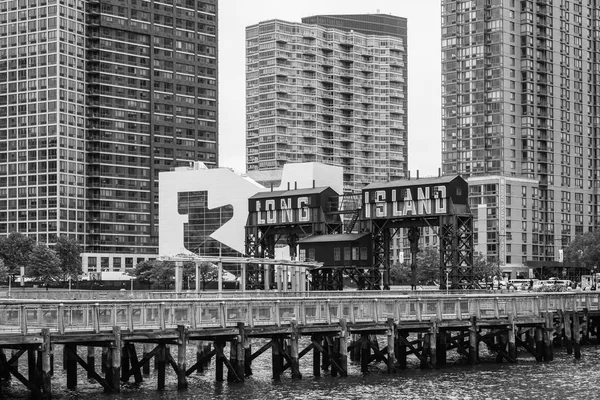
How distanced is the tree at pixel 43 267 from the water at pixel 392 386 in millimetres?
123754

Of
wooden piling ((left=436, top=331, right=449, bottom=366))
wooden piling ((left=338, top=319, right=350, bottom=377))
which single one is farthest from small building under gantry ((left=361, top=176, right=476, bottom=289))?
wooden piling ((left=338, top=319, right=350, bottom=377))

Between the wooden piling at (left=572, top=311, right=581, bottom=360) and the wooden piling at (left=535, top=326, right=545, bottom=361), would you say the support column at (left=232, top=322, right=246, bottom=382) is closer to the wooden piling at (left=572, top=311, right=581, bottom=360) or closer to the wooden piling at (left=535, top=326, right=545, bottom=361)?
the wooden piling at (left=535, top=326, right=545, bottom=361)

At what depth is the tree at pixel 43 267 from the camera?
19688cm

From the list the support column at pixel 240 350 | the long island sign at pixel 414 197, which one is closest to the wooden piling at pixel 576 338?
the support column at pixel 240 350

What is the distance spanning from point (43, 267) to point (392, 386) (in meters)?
139

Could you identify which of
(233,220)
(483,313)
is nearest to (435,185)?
(483,313)

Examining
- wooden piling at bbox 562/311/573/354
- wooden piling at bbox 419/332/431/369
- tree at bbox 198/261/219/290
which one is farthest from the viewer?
tree at bbox 198/261/219/290

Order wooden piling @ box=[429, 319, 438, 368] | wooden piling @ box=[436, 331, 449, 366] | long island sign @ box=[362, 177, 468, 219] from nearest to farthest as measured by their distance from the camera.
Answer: wooden piling @ box=[429, 319, 438, 368]
wooden piling @ box=[436, 331, 449, 366]
long island sign @ box=[362, 177, 468, 219]

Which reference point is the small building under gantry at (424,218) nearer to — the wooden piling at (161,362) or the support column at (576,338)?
the support column at (576,338)

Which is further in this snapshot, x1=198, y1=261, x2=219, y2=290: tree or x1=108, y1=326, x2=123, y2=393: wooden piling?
x1=198, y1=261, x2=219, y2=290: tree

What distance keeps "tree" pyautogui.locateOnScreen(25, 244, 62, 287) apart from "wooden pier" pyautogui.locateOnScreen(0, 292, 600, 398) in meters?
119

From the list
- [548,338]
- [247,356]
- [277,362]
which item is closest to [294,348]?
[277,362]

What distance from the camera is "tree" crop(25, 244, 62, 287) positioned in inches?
7751

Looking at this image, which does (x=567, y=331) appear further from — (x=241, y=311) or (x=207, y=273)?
(x=207, y=273)
